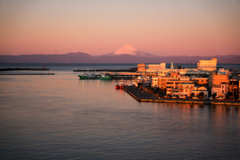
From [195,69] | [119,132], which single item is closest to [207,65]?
[195,69]

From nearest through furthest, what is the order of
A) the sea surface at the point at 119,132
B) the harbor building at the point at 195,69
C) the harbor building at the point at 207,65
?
the sea surface at the point at 119,132 < the harbor building at the point at 195,69 < the harbor building at the point at 207,65

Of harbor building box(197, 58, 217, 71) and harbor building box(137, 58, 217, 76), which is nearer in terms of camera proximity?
harbor building box(137, 58, 217, 76)

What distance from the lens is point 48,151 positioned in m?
14.7

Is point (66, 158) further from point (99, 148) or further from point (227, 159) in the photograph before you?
point (227, 159)

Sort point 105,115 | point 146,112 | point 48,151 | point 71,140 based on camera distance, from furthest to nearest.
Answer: point 146,112 < point 105,115 < point 71,140 < point 48,151

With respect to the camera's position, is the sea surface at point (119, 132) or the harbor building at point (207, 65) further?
the harbor building at point (207, 65)

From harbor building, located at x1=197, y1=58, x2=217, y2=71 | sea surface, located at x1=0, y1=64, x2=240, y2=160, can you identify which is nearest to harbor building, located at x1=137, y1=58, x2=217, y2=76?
harbor building, located at x1=197, y1=58, x2=217, y2=71

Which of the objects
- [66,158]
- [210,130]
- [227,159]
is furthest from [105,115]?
[227,159]

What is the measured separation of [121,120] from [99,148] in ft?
22.4

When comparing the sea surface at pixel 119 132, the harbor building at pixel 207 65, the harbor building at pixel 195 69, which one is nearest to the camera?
the sea surface at pixel 119 132

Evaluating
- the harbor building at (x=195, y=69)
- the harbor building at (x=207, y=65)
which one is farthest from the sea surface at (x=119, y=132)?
the harbor building at (x=207, y=65)

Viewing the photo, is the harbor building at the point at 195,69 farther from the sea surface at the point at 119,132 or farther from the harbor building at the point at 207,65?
the sea surface at the point at 119,132

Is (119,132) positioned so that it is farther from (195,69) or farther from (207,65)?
(207,65)

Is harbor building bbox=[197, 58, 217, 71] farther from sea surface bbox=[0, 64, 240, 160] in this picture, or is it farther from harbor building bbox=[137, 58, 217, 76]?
sea surface bbox=[0, 64, 240, 160]
